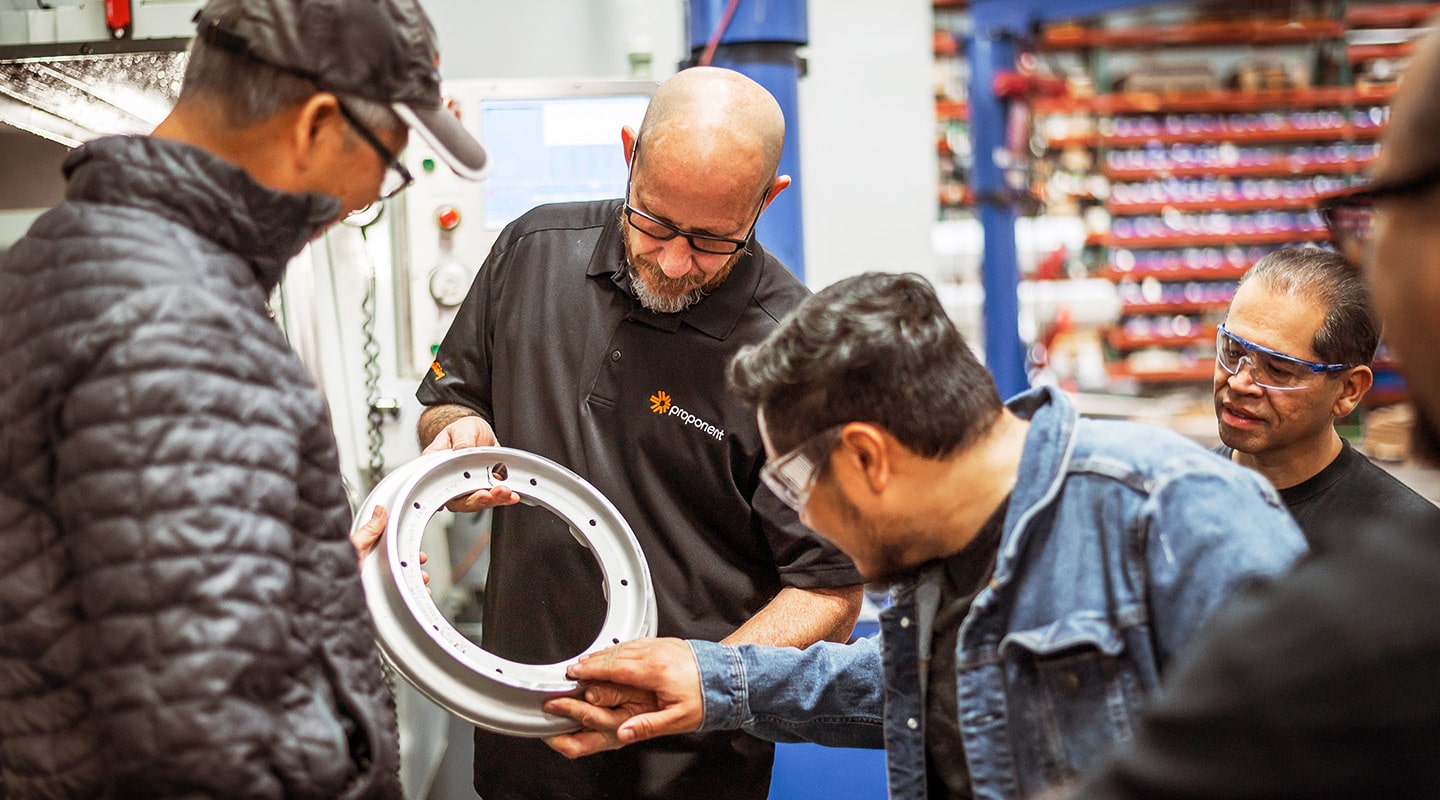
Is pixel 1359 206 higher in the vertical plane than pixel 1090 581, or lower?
higher

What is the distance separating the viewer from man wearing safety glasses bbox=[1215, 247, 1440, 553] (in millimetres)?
2369

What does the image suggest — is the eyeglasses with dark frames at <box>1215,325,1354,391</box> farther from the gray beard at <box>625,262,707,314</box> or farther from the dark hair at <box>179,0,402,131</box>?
the dark hair at <box>179,0,402,131</box>

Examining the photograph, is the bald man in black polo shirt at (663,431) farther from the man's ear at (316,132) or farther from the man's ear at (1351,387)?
the man's ear at (1351,387)

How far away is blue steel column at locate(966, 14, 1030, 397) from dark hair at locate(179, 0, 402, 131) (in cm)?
358

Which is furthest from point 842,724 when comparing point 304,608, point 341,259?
point 341,259

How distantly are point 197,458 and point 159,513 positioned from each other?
0.19 feet

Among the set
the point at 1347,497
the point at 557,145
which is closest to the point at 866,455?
the point at 1347,497

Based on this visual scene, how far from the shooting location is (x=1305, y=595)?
81cm

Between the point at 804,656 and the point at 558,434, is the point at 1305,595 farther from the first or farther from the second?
the point at 558,434

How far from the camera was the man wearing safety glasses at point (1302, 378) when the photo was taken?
2.37 meters

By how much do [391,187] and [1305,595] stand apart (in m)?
1.16

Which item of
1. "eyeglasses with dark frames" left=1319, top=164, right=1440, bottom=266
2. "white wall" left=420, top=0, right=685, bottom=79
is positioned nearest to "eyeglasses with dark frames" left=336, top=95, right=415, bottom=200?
"eyeglasses with dark frames" left=1319, top=164, right=1440, bottom=266

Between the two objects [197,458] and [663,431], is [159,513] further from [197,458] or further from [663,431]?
[663,431]

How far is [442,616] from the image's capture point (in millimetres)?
1979
